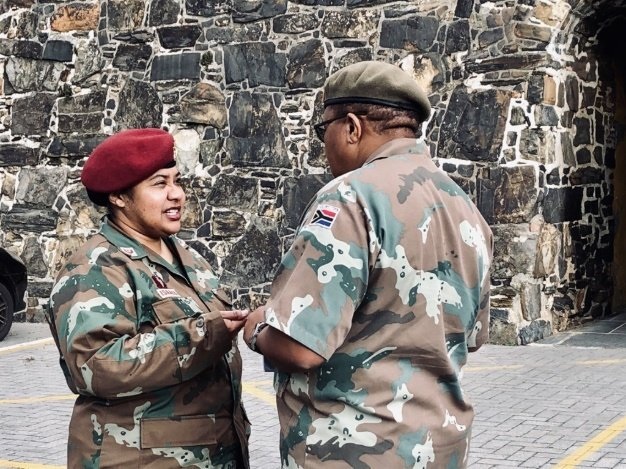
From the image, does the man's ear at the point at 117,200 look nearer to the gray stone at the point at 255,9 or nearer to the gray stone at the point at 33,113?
the gray stone at the point at 255,9

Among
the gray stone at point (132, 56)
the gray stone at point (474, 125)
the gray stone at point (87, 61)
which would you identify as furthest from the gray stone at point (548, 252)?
the gray stone at point (87, 61)

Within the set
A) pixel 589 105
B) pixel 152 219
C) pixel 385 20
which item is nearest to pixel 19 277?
pixel 385 20

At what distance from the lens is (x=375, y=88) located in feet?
9.04

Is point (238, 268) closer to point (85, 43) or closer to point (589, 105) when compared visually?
point (85, 43)

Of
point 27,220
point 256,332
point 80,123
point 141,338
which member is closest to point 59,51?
point 80,123

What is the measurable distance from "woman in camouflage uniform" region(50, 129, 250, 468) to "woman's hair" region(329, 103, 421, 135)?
61 centimetres

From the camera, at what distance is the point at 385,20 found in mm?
10828

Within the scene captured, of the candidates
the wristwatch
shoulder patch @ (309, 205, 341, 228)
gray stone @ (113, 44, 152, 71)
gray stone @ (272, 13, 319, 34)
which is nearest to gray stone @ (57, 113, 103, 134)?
gray stone @ (113, 44, 152, 71)

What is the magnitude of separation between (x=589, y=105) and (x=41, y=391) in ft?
19.8

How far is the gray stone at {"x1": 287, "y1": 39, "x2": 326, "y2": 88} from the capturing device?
440 inches

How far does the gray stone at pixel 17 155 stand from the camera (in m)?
12.6

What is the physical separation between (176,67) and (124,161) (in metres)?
8.88

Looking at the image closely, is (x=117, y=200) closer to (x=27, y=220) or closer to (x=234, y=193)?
(x=234, y=193)

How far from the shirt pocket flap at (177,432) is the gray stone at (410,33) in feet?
26.2
